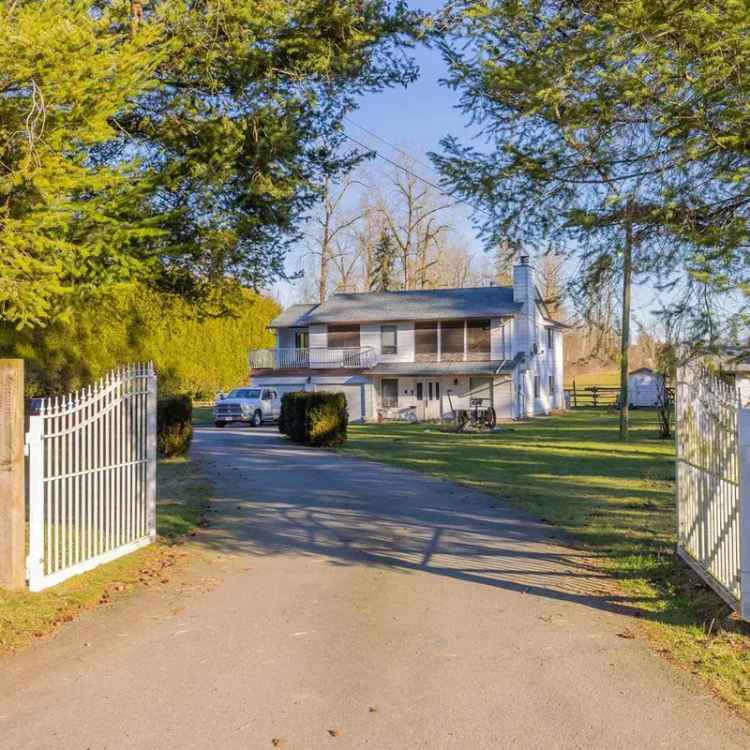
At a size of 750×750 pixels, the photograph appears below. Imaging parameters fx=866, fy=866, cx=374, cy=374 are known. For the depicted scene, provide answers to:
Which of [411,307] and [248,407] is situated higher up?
[411,307]

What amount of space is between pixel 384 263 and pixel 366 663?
53340mm

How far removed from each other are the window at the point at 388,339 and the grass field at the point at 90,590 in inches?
1287

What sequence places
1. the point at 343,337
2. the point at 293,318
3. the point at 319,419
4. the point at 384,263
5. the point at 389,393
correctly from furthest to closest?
the point at 384,263, the point at 293,318, the point at 343,337, the point at 389,393, the point at 319,419

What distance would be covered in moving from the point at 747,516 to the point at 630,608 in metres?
1.45

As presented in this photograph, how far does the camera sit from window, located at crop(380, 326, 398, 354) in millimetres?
44750

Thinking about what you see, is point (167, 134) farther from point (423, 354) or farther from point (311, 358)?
point (311, 358)

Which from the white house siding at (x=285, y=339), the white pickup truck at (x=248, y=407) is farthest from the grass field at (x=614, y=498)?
the white house siding at (x=285, y=339)

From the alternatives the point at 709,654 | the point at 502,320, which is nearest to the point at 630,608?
the point at 709,654

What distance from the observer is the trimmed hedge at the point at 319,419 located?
25297 millimetres

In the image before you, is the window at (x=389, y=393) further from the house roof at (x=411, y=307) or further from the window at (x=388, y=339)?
the house roof at (x=411, y=307)

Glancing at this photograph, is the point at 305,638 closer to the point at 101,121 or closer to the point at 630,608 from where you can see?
the point at 630,608

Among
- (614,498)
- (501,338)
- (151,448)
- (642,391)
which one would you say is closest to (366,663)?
(151,448)

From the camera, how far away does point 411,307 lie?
44.8 m

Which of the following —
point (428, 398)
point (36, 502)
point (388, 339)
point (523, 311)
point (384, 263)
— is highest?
point (384, 263)
